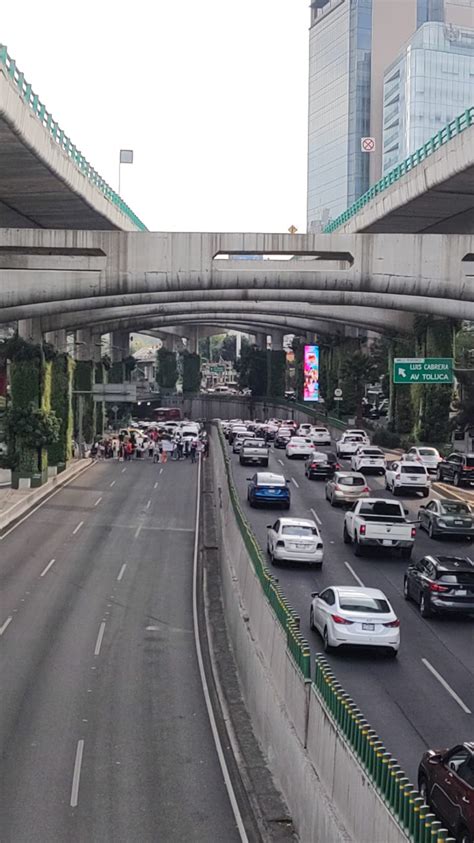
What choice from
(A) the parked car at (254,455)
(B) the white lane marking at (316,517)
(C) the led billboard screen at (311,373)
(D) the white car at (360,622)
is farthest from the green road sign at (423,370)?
(C) the led billboard screen at (311,373)

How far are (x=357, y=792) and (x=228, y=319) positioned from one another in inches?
3835

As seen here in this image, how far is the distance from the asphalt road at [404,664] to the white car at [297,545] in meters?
0.39

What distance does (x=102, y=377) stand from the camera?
88.5 metres

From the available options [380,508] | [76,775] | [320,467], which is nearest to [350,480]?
[380,508]

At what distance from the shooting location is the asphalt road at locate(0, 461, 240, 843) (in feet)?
51.4

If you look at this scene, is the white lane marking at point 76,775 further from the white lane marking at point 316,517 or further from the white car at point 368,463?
the white car at point 368,463

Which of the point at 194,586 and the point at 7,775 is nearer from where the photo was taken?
the point at 7,775

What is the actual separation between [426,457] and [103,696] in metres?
41.1

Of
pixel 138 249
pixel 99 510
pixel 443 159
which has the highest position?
pixel 443 159

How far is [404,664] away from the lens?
21844 mm

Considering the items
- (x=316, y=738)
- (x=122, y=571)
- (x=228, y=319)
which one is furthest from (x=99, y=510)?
(x=228, y=319)

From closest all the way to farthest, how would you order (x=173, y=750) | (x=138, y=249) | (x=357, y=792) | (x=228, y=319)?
(x=357, y=792), (x=173, y=750), (x=138, y=249), (x=228, y=319)

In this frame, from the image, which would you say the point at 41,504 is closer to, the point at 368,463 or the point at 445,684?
the point at 368,463

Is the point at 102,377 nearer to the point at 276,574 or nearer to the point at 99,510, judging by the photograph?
the point at 99,510
